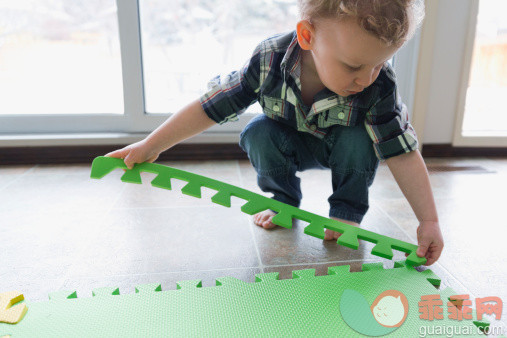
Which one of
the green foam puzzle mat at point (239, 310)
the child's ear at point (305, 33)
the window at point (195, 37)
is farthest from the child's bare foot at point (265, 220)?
the window at point (195, 37)

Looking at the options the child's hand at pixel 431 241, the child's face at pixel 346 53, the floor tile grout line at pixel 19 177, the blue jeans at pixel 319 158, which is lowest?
the floor tile grout line at pixel 19 177

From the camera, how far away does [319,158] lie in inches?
31.7

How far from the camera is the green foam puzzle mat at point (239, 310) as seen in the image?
471mm

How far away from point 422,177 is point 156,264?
456 mm

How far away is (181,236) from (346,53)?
1.51ft

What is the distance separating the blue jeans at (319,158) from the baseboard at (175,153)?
0.51m

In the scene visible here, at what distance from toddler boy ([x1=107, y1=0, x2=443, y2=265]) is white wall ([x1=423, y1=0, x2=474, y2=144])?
724 mm

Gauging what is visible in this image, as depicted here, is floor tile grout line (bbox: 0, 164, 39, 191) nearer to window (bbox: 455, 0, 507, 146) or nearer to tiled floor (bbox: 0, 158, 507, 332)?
tiled floor (bbox: 0, 158, 507, 332)

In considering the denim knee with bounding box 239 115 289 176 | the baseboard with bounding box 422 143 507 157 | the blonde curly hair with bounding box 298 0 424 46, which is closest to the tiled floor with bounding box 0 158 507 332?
the denim knee with bounding box 239 115 289 176

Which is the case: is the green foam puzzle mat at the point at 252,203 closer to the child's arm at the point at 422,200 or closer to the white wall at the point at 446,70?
the child's arm at the point at 422,200

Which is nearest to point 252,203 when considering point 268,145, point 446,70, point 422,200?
point 268,145

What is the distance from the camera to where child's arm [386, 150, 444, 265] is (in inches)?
24.7

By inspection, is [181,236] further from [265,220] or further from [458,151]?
[458,151]

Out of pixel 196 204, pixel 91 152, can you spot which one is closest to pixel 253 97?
pixel 196 204
